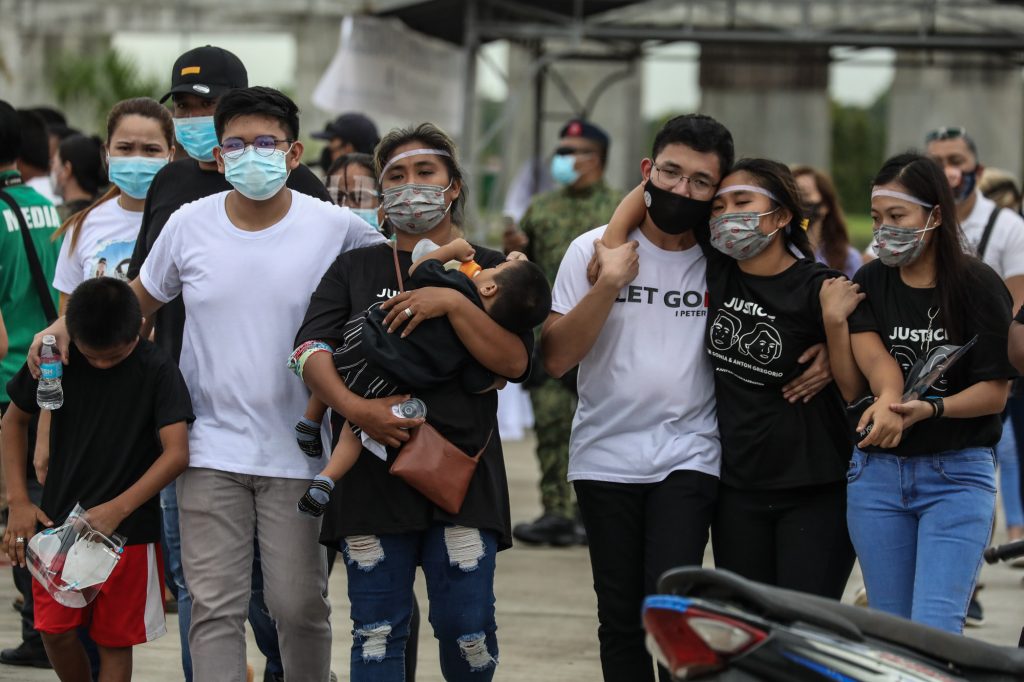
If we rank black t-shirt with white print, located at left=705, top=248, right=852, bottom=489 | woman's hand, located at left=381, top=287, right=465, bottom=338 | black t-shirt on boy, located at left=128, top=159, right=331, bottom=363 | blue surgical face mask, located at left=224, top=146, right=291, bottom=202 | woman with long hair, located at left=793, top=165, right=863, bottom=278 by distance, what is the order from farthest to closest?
woman with long hair, located at left=793, top=165, right=863, bottom=278
black t-shirt on boy, located at left=128, top=159, right=331, bottom=363
blue surgical face mask, located at left=224, top=146, right=291, bottom=202
black t-shirt with white print, located at left=705, top=248, right=852, bottom=489
woman's hand, located at left=381, top=287, right=465, bottom=338

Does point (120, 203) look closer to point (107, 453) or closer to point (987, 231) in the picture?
point (107, 453)

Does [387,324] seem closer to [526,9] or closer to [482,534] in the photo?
[482,534]

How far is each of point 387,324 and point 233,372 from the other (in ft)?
2.01

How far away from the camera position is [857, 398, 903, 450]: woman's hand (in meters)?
4.35

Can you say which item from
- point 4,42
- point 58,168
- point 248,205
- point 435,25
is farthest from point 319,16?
point 248,205

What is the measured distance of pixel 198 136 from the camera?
5.25 metres

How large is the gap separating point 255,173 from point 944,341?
216 centimetres

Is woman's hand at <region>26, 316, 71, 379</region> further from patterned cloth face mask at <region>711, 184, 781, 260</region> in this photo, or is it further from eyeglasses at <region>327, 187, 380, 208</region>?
patterned cloth face mask at <region>711, 184, 781, 260</region>

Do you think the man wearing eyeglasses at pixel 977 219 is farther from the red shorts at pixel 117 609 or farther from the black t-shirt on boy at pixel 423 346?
the red shorts at pixel 117 609

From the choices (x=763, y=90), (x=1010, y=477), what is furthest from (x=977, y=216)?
(x=763, y=90)

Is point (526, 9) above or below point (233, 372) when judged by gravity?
above

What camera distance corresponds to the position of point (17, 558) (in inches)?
192

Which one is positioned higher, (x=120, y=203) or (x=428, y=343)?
(x=120, y=203)

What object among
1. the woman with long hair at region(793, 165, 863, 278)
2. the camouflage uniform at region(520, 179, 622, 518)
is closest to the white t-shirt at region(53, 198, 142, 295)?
the camouflage uniform at region(520, 179, 622, 518)
